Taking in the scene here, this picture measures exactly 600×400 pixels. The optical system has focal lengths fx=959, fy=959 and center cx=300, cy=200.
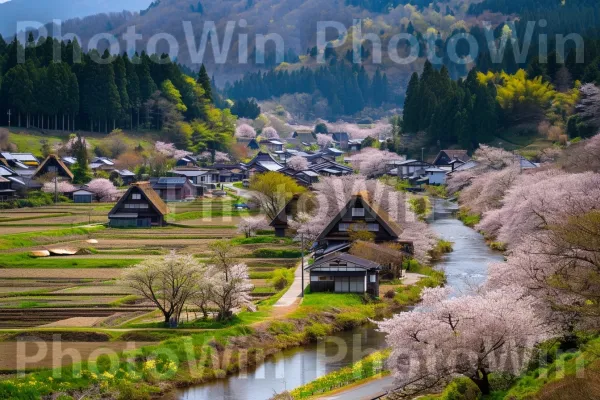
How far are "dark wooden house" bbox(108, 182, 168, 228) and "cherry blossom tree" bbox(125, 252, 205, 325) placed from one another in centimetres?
2280

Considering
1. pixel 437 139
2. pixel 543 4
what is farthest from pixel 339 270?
pixel 543 4

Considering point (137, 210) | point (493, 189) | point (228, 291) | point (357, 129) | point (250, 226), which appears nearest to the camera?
point (228, 291)

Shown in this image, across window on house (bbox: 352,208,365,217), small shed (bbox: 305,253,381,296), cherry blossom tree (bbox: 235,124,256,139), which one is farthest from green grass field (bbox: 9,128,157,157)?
small shed (bbox: 305,253,381,296)

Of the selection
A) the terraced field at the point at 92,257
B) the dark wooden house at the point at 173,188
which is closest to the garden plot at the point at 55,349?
the terraced field at the point at 92,257

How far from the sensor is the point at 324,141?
110312 mm

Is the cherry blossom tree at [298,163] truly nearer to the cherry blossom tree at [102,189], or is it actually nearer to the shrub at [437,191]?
the shrub at [437,191]

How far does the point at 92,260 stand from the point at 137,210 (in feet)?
40.8

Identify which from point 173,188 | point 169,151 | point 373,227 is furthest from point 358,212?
point 169,151

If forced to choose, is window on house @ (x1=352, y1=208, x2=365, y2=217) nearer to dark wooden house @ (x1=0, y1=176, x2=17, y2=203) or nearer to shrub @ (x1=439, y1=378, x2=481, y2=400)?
shrub @ (x1=439, y1=378, x2=481, y2=400)

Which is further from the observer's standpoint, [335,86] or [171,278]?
[335,86]

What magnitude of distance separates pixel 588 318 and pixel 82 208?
1595 inches

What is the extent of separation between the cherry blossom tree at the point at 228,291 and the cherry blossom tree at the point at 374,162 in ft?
157

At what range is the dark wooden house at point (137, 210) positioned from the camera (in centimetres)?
4675

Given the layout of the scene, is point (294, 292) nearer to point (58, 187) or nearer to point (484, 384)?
point (484, 384)
